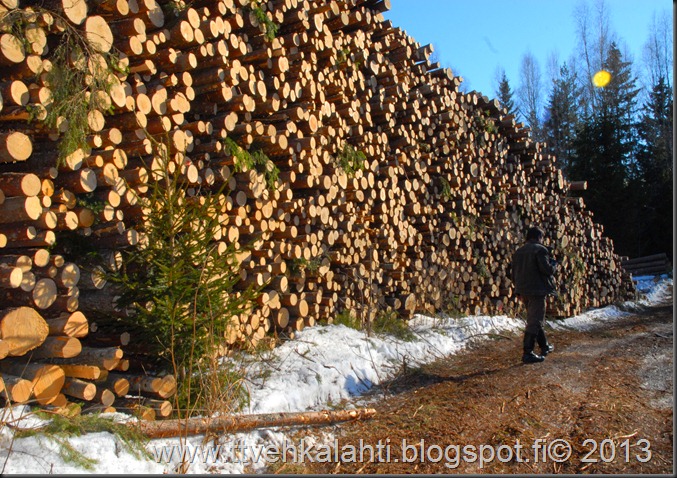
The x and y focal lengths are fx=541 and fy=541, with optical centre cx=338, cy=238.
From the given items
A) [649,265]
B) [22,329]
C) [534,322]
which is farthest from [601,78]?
[22,329]

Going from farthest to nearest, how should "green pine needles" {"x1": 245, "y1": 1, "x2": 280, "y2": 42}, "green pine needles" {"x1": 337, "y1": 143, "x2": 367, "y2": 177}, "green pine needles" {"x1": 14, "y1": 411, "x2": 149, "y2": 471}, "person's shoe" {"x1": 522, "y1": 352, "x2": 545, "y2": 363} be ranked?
"green pine needles" {"x1": 337, "y1": 143, "x2": 367, "y2": 177} < "person's shoe" {"x1": 522, "y1": 352, "x2": 545, "y2": 363} < "green pine needles" {"x1": 245, "y1": 1, "x2": 280, "y2": 42} < "green pine needles" {"x1": 14, "y1": 411, "x2": 149, "y2": 471}

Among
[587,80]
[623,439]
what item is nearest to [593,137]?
[587,80]

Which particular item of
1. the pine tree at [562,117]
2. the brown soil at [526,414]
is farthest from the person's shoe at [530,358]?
the pine tree at [562,117]

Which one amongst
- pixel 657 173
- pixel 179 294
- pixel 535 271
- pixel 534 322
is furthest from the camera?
pixel 657 173

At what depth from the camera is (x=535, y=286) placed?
691cm

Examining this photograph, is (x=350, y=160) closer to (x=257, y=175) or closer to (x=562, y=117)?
(x=257, y=175)

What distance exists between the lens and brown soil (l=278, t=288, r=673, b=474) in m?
3.60

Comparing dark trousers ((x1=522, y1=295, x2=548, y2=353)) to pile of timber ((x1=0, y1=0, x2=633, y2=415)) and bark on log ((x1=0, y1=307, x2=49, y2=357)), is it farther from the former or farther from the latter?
bark on log ((x1=0, y1=307, x2=49, y2=357))

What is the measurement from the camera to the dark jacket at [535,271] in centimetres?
686

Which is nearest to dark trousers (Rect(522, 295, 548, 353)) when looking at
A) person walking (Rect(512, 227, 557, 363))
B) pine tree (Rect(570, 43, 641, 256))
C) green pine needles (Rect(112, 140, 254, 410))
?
person walking (Rect(512, 227, 557, 363))

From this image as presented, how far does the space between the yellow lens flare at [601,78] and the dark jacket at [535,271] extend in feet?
104

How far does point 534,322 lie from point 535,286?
1.50 ft

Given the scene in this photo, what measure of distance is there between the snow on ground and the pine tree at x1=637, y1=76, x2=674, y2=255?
18.7m

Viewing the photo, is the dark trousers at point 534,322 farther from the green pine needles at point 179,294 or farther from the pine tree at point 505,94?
the pine tree at point 505,94
